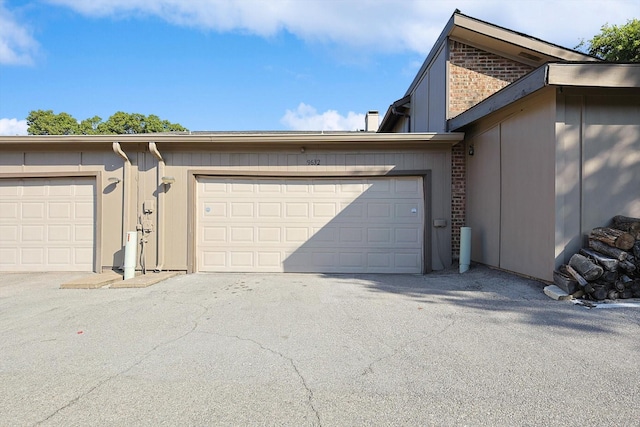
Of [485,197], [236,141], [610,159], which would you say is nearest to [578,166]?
[610,159]

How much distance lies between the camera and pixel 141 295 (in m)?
6.09

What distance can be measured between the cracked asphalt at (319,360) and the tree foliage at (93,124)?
2588 centimetres

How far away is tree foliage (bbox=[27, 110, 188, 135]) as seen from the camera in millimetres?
26734

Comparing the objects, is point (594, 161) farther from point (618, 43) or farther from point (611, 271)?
point (618, 43)

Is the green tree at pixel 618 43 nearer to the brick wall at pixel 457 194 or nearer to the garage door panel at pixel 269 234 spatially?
the brick wall at pixel 457 194

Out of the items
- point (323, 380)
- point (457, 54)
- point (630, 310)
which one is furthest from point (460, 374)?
point (457, 54)

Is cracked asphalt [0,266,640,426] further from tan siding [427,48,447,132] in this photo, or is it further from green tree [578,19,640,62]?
green tree [578,19,640,62]

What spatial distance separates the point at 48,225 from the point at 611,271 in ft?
34.6

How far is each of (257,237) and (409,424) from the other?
6.30 metres

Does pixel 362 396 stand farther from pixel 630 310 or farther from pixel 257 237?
pixel 257 237

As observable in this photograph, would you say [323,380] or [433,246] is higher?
[433,246]

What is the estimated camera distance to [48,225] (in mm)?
8359

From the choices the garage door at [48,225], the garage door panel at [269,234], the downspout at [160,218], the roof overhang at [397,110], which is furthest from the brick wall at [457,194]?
the garage door at [48,225]

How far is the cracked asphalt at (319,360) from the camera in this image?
2479mm
